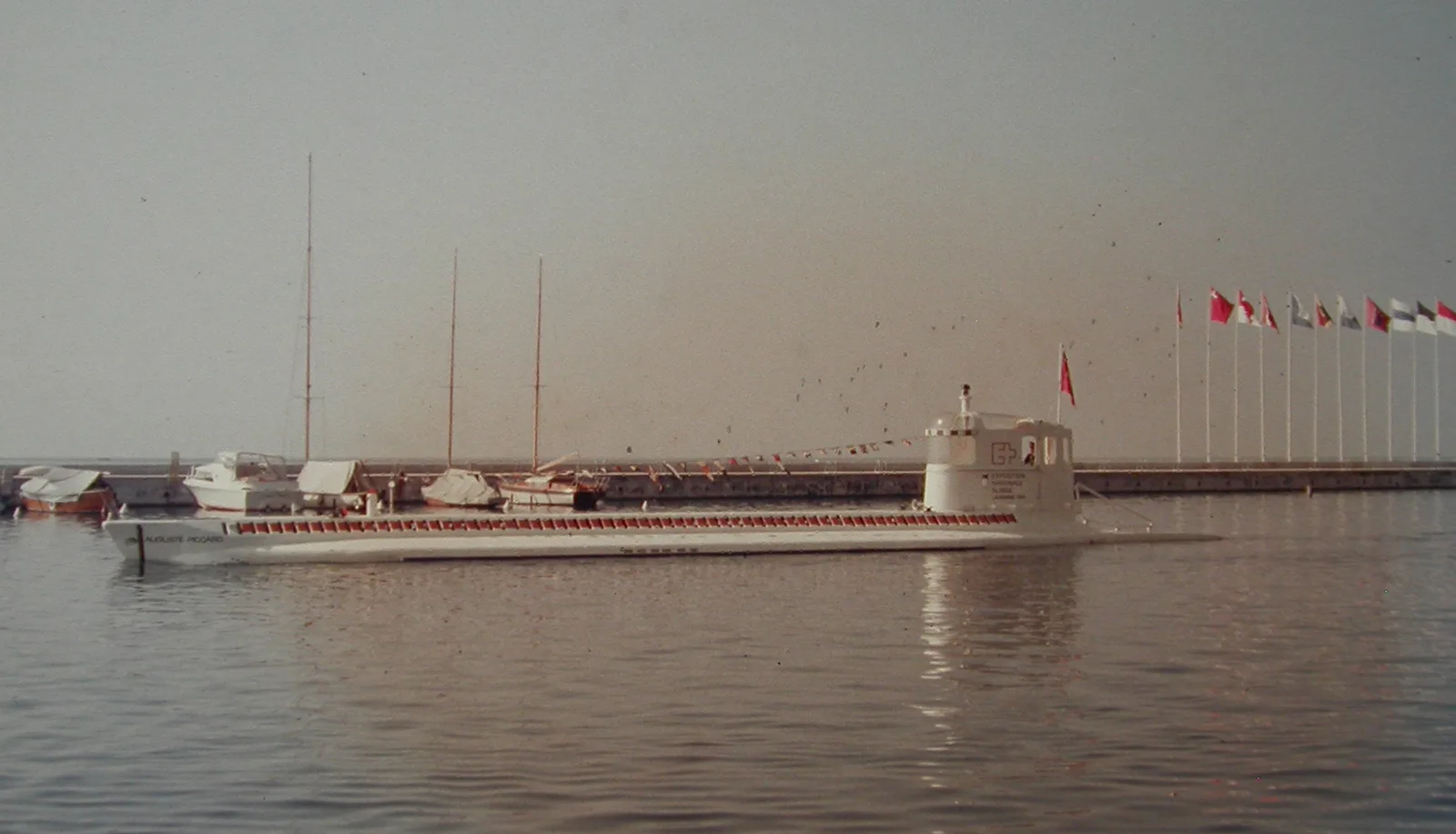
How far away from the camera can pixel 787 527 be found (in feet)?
150

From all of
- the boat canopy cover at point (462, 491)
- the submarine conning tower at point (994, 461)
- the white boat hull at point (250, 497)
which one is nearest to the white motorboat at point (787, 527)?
the submarine conning tower at point (994, 461)

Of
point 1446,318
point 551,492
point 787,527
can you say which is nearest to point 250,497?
point 551,492

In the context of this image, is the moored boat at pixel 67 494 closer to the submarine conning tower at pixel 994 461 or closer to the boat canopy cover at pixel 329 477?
the boat canopy cover at pixel 329 477

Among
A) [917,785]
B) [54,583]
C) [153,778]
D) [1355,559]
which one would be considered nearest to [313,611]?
[54,583]

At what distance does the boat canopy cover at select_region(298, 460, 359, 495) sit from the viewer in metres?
57.8

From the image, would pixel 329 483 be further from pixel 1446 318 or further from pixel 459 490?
pixel 1446 318

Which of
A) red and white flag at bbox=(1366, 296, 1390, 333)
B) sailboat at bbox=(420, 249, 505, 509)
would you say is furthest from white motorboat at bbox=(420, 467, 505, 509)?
red and white flag at bbox=(1366, 296, 1390, 333)

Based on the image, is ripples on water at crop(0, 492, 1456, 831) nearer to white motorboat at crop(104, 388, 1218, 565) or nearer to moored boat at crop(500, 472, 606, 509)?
white motorboat at crop(104, 388, 1218, 565)

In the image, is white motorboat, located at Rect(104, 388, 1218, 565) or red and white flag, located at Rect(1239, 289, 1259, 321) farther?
red and white flag, located at Rect(1239, 289, 1259, 321)

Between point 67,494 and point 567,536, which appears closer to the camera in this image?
point 567,536

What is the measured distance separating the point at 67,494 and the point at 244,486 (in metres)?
11.7

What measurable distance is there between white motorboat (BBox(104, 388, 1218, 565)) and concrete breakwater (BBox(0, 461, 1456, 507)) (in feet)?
87.1

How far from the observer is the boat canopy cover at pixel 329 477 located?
189ft

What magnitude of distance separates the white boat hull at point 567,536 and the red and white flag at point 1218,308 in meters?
30.6
